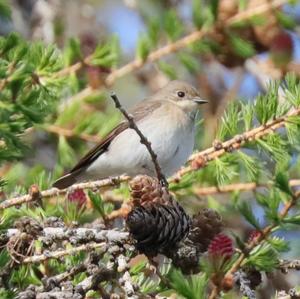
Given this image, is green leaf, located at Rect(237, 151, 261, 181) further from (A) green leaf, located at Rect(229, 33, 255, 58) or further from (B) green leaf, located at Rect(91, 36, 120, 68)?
(A) green leaf, located at Rect(229, 33, 255, 58)

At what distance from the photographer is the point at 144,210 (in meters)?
2.78

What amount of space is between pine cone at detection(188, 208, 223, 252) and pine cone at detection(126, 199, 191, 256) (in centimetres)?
11

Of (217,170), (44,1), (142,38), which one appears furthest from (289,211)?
(44,1)

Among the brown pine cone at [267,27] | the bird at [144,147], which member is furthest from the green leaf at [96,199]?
the brown pine cone at [267,27]

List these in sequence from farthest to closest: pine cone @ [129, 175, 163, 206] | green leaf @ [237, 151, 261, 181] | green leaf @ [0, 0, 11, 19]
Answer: green leaf @ [0, 0, 11, 19] < green leaf @ [237, 151, 261, 181] < pine cone @ [129, 175, 163, 206]

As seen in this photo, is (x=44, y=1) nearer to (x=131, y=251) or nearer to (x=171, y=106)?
(x=171, y=106)

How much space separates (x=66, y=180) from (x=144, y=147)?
0.53 meters

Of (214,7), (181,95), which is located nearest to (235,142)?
(214,7)

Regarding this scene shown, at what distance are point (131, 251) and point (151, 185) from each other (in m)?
0.23

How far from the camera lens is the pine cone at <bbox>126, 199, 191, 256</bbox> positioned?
2.73m

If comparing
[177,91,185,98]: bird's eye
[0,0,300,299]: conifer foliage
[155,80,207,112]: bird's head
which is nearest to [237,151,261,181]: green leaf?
[0,0,300,299]: conifer foliage

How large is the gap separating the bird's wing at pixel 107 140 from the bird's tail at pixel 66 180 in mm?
40

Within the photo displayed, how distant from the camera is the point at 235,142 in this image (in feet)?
11.8

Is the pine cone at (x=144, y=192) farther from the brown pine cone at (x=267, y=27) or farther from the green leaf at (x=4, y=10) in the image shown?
the brown pine cone at (x=267, y=27)
